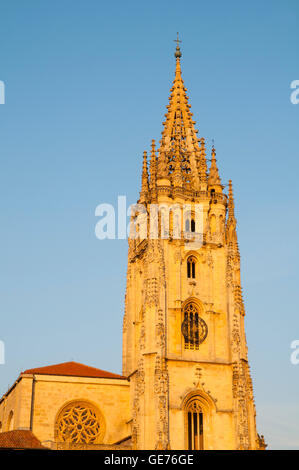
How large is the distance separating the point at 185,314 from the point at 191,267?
3.19 metres

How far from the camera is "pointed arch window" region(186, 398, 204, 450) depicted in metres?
45.1

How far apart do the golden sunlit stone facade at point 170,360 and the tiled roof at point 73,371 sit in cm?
7

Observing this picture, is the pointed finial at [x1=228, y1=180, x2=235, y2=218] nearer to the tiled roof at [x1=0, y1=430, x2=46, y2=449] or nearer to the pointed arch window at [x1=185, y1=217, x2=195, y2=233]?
the pointed arch window at [x1=185, y1=217, x2=195, y2=233]

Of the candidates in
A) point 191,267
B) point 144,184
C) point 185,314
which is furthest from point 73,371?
point 144,184

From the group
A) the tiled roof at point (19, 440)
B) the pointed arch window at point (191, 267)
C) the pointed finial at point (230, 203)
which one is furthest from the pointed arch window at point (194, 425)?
the pointed finial at point (230, 203)

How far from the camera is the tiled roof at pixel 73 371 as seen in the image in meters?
46.8

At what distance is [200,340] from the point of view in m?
47.4

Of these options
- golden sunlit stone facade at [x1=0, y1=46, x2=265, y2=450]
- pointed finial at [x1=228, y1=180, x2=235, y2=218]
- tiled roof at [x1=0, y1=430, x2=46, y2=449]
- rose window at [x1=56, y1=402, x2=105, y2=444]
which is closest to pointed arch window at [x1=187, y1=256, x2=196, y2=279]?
golden sunlit stone facade at [x1=0, y1=46, x2=265, y2=450]

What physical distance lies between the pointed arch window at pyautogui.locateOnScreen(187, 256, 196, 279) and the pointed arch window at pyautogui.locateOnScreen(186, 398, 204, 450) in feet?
25.3

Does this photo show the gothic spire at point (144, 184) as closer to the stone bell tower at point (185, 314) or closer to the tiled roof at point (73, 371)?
the stone bell tower at point (185, 314)

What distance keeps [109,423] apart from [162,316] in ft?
23.5
